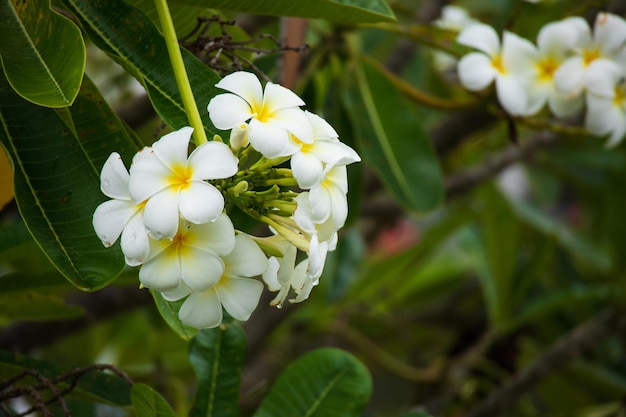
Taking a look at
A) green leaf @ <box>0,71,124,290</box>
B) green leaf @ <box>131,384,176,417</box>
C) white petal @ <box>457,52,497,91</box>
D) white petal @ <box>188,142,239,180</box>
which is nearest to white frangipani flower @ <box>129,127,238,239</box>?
white petal @ <box>188,142,239,180</box>

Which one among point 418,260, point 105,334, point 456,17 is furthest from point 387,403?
point 456,17

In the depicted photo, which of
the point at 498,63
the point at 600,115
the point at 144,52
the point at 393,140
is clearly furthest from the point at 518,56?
the point at 144,52

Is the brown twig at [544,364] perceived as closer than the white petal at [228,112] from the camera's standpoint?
No

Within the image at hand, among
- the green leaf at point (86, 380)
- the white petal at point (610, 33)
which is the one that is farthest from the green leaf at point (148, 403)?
the white petal at point (610, 33)

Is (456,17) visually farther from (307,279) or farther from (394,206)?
(307,279)

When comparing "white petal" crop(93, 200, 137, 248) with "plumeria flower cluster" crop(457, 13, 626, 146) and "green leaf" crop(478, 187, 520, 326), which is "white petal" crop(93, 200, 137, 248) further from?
"green leaf" crop(478, 187, 520, 326)

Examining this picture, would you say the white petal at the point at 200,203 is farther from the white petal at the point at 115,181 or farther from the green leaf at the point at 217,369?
the green leaf at the point at 217,369

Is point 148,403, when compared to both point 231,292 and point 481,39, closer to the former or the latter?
point 231,292
